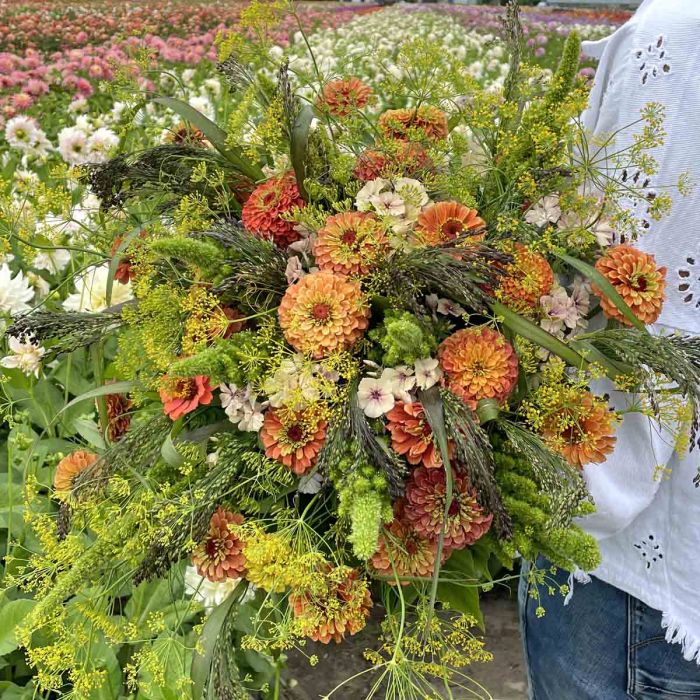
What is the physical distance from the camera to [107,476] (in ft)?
2.40

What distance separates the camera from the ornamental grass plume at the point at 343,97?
792 mm

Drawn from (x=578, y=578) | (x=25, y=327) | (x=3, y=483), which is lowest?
(x=3, y=483)

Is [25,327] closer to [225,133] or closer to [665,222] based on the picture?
[225,133]

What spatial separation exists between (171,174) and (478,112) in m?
0.34

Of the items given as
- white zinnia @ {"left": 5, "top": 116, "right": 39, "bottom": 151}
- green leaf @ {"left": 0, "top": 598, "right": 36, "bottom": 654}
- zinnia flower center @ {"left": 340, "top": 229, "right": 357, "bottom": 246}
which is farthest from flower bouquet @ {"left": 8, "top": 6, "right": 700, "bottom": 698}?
white zinnia @ {"left": 5, "top": 116, "right": 39, "bottom": 151}

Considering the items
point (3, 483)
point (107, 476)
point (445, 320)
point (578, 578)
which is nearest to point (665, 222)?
point (445, 320)

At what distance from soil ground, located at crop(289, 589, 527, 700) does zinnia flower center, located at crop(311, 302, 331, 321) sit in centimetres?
141

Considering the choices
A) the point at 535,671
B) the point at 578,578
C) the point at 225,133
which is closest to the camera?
the point at 225,133

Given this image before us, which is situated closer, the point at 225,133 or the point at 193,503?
the point at 193,503

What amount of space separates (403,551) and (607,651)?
15.9 inches

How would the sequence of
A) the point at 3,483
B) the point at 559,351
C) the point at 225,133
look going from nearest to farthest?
1. the point at 559,351
2. the point at 225,133
3. the point at 3,483

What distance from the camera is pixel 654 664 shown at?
89 cm

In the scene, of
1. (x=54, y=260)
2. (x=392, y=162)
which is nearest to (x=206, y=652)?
(x=392, y=162)

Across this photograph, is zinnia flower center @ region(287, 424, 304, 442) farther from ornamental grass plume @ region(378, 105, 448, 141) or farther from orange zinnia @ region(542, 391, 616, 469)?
ornamental grass plume @ region(378, 105, 448, 141)
